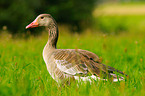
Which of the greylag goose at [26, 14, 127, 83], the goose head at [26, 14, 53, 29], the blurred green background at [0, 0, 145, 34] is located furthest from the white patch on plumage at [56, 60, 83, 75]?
the blurred green background at [0, 0, 145, 34]

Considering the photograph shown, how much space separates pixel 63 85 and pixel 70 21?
1776 cm

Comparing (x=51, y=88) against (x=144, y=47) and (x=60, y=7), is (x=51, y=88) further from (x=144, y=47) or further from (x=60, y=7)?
(x=60, y=7)

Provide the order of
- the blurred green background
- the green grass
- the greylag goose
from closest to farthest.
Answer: the green grass, the greylag goose, the blurred green background

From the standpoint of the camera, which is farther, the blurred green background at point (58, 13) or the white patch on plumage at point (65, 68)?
the blurred green background at point (58, 13)

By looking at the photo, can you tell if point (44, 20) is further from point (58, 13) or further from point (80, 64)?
point (58, 13)

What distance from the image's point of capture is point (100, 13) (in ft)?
77.6

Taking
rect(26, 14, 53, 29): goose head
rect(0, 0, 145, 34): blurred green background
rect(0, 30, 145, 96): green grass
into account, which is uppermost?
rect(0, 0, 145, 34): blurred green background

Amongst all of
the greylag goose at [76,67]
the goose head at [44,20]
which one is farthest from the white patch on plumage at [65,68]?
the goose head at [44,20]

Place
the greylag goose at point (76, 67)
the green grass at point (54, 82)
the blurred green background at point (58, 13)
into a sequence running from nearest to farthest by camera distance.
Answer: the green grass at point (54, 82) < the greylag goose at point (76, 67) < the blurred green background at point (58, 13)

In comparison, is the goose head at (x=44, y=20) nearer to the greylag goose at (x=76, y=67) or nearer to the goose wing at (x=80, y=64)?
the greylag goose at (x=76, y=67)

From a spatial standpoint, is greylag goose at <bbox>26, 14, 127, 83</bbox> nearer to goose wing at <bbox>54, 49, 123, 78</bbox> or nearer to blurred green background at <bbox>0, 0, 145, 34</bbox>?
goose wing at <bbox>54, 49, 123, 78</bbox>

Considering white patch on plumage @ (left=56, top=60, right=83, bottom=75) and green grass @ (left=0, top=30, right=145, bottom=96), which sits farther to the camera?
white patch on plumage @ (left=56, top=60, right=83, bottom=75)

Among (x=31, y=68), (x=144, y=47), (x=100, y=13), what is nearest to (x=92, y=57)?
(x=31, y=68)

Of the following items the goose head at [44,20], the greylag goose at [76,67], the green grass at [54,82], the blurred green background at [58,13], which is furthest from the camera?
the blurred green background at [58,13]
